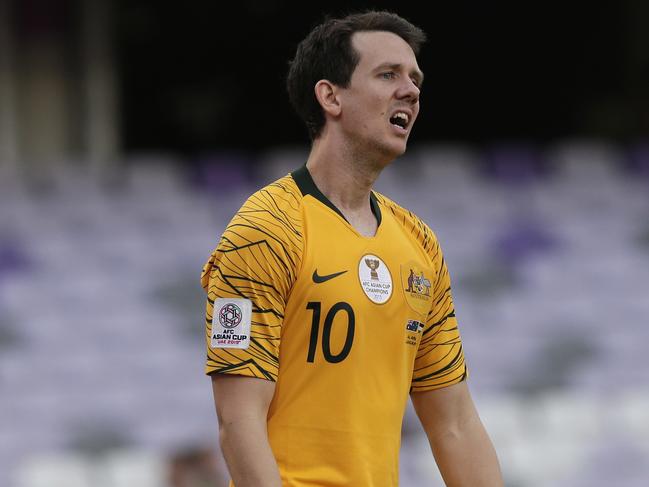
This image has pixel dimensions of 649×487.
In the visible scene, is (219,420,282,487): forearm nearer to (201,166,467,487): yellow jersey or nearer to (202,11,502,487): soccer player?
(202,11,502,487): soccer player

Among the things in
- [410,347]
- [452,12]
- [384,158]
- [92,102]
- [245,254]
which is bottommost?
[410,347]

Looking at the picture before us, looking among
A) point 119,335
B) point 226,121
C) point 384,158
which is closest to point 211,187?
point 226,121

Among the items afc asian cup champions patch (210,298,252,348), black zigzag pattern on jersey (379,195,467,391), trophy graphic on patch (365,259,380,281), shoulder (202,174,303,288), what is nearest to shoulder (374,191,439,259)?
black zigzag pattern on jersey (379,195,467,391)

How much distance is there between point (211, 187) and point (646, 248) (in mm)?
3608

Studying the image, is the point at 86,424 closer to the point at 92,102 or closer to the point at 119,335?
the point at 119,335

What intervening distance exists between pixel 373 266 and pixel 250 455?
1.82ft

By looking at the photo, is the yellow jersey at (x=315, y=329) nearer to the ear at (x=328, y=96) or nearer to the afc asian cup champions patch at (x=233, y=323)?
the afc asian cup champions patch at (x=233, y=323)

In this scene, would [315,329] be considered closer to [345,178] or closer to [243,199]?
[345,178]

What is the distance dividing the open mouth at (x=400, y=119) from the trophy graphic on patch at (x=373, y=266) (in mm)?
328

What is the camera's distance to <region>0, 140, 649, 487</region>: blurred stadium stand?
8.84 m

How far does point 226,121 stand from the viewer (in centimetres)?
1234

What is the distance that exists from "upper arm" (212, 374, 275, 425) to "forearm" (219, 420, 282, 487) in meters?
0.02

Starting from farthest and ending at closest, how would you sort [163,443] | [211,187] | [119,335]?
[211,187]
[119,335]
[163,443]

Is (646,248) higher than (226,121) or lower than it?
lower
